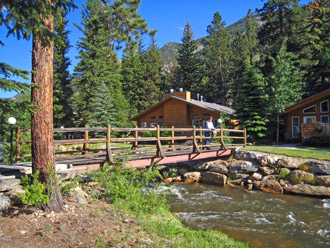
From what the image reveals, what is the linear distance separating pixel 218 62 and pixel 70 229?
42819 millimetres

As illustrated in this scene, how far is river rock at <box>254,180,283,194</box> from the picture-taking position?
38.1 feet

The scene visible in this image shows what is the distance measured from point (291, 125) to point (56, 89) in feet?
97.5

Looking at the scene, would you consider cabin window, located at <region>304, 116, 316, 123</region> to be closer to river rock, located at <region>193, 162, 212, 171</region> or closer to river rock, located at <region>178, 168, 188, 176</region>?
river rock, located at <region>193, 162, 212, 171</region>

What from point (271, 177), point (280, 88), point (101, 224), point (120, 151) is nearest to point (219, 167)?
point (271, 177)

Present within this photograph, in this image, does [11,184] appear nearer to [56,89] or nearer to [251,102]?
[251,102]

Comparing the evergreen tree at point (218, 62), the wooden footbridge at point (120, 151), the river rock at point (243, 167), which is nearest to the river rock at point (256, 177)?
the river rock at point (243, 167)

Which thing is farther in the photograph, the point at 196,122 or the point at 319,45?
the point at 196,122

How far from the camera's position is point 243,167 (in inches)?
544

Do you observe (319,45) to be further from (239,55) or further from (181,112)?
(239,55)

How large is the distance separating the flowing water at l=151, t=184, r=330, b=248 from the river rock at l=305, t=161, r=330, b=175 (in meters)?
1.74

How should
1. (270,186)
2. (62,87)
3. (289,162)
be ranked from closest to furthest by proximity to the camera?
1. (270,186)
2. (289,162)
3. (62,87)

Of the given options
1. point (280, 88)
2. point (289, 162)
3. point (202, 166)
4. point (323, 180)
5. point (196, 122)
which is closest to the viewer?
point (323, 180)

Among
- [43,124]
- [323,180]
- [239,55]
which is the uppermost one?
[239,55]

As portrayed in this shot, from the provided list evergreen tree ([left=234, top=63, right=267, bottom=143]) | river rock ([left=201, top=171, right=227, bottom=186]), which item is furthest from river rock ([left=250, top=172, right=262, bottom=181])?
evergreen tree ([left=234, top=63, right=267, bottom=143])
